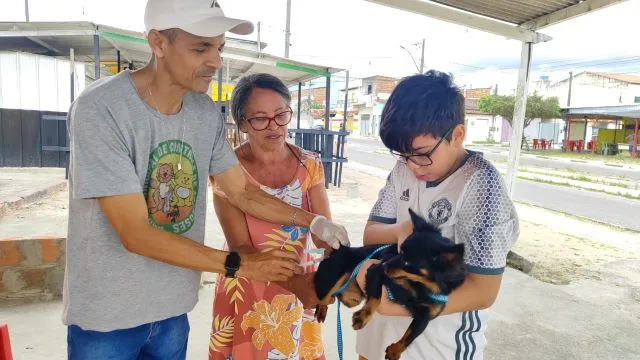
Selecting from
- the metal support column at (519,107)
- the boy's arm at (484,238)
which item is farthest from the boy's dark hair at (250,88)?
the metal support column at (519,107)

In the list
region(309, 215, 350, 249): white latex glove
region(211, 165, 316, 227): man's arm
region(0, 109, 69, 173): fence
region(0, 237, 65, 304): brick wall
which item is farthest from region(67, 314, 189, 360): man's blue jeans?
region(0, 109, 69, 173): fence

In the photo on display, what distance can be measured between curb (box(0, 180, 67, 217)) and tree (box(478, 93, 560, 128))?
3220 cm

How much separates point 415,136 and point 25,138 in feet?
37.3

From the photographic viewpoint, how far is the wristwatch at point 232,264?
1492 mm

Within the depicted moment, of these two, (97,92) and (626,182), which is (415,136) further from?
(626,182)

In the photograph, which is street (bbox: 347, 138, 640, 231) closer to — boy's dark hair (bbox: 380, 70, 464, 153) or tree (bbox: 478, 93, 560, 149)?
boy's dark hair (bbox: 380, 70, 464, 153)

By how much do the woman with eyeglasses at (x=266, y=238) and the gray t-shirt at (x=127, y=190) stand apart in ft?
1.06

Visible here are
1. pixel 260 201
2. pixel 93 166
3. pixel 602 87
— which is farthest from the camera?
pixel 602 87

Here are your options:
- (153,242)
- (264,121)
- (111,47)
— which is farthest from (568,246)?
(111,47)

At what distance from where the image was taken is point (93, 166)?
131 cm


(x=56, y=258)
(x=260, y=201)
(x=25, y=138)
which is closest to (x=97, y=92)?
(x=260, y=201)

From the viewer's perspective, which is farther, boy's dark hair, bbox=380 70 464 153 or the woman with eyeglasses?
the woman with eyeglasses

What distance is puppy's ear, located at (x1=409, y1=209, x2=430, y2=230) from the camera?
138 centimetres

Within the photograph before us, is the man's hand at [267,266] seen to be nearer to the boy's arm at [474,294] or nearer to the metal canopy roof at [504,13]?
the boy's arm at [474,294]
